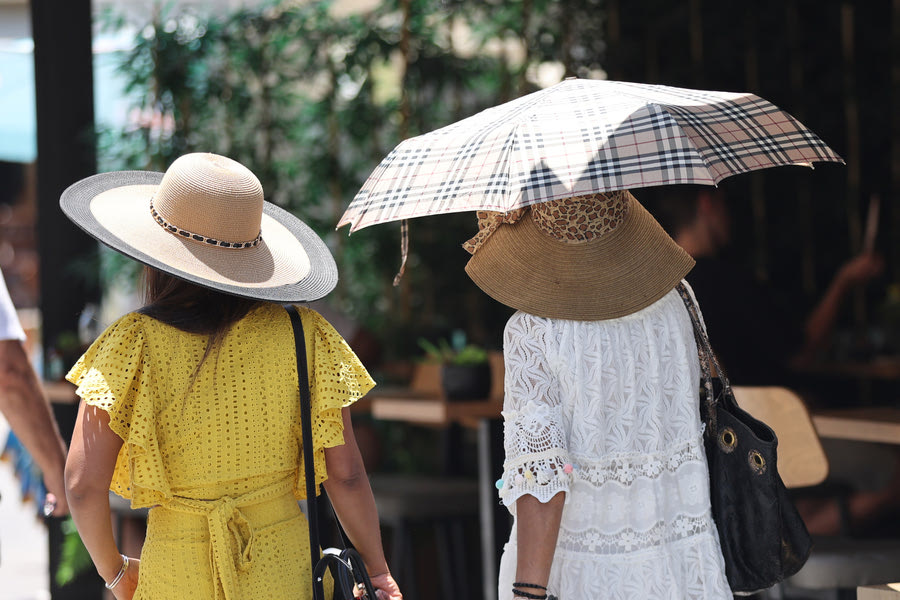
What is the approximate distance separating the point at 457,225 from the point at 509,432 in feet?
13.3

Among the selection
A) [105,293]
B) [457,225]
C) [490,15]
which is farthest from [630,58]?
[105,293]

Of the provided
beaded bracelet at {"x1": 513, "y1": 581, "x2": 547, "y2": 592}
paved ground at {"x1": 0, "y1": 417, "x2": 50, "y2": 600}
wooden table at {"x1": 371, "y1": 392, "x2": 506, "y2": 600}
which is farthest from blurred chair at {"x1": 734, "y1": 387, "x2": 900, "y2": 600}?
paved ground at {"x1": 0, "y1": 417, "x2": 50, "y2": 600}

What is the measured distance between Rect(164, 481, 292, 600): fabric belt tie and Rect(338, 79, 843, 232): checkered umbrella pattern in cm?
58

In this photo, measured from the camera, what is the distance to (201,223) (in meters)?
1.93

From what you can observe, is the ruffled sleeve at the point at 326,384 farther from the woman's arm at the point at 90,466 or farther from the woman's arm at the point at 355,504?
the woman's arm at the point at 90,466

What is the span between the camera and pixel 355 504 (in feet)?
6.51

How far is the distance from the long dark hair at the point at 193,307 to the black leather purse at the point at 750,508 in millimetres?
872

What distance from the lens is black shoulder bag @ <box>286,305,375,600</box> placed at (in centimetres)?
184

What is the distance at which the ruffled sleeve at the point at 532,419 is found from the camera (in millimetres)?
1838

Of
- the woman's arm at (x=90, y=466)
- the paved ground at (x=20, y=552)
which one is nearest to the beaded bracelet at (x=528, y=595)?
the woman's arm at (x=90, y=466)

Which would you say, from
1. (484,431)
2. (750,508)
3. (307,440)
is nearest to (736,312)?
(484,431)

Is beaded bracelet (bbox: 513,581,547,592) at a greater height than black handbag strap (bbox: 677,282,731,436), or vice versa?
black handbag strap (bbox: 677,282,731,436)

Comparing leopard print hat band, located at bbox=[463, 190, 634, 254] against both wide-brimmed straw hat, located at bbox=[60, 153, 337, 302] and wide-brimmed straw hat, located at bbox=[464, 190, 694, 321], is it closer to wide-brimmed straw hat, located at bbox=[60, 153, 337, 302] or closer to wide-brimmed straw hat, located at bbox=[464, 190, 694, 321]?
wide-brimmed straw hat, located at bbox=[464, 190, 694, 321]

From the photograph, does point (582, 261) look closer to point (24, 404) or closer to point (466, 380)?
point (24, 404)
